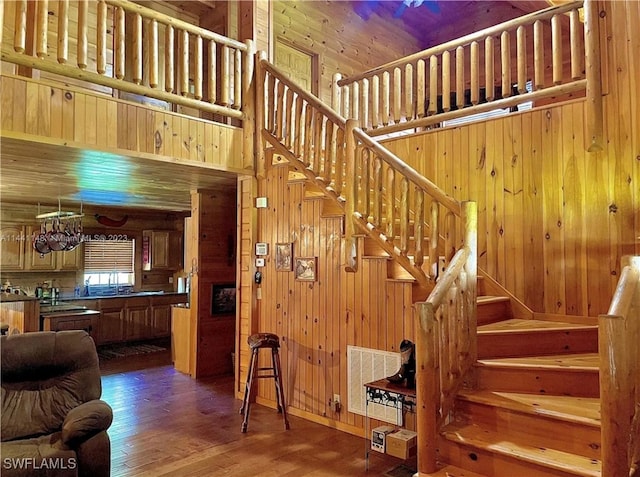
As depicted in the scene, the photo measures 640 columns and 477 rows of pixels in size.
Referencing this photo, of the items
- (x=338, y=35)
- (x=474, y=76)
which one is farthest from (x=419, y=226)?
(x=338, y=35)

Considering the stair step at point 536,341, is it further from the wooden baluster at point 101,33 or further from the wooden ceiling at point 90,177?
the wooden baluster at point 101,33

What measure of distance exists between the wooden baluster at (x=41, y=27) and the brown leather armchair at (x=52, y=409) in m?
2.18

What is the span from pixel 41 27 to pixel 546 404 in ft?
14.6

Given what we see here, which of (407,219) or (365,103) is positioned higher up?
(365,103)

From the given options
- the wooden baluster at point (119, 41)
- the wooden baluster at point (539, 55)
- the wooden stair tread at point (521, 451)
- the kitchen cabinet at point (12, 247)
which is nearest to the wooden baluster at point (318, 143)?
the wooden baluster at point (119, 41)

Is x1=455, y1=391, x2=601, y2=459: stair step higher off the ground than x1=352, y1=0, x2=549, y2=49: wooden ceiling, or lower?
lower

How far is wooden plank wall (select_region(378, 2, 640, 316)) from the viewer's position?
353cm

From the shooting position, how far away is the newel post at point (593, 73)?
11.7 ft

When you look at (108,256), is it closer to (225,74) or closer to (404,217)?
(225,74)

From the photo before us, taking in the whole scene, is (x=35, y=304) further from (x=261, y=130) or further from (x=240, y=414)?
(x=261, y=130)

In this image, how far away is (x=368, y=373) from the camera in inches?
159

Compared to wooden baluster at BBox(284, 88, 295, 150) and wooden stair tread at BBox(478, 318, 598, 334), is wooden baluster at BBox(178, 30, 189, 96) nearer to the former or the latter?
wooden baluster at BBox(284, 88, 295, 150)

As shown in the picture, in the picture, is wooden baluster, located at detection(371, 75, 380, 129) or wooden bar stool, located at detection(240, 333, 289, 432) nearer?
wooden bar stool, located at detection(240, 333, 289, 432)

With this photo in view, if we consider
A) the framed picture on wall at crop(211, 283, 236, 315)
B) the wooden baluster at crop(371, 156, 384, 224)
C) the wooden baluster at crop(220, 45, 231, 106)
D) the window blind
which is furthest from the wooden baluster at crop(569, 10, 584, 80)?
the window blind
